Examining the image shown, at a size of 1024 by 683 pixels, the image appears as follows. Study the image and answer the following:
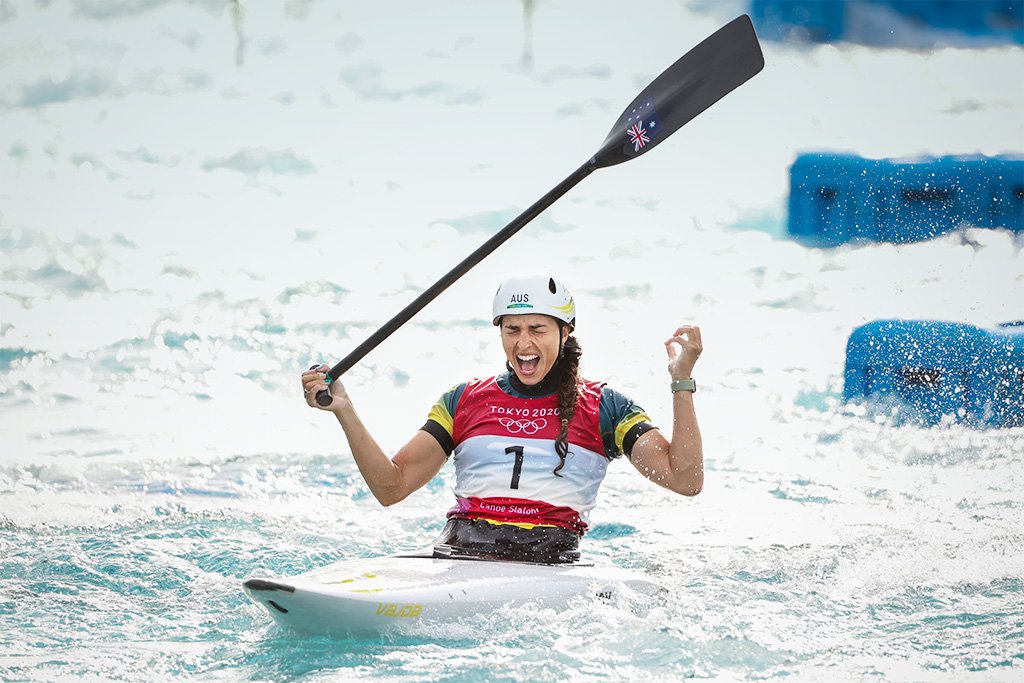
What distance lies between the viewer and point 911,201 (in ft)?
32.0

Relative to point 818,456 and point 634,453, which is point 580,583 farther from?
point 818,456

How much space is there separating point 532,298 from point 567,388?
39 centimetres

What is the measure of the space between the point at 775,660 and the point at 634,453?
94 centimetres

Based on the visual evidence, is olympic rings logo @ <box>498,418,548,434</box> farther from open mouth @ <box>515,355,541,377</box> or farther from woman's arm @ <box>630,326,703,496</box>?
woman's arm @ <box>630,326,703,496</box>

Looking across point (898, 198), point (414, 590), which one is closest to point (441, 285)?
point (414, 590)

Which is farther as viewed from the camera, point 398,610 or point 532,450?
point 532,450

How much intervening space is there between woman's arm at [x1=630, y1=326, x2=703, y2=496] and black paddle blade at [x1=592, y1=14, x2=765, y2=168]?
3.93ft

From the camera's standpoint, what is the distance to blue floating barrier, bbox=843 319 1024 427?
31.6 feet

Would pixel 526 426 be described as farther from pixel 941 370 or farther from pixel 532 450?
pixel 941 370

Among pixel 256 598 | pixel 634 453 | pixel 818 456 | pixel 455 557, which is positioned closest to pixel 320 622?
pixel 256 598

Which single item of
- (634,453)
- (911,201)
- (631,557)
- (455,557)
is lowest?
(631,557)

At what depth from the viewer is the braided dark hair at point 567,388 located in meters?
4.28

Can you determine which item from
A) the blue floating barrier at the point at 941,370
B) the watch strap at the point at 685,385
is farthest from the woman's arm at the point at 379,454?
the blue floating barrier at the point at 941,370

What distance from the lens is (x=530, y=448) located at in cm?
430
